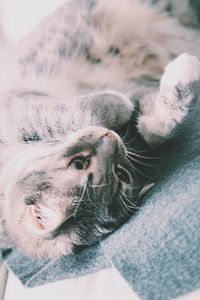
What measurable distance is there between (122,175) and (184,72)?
8.4 inches

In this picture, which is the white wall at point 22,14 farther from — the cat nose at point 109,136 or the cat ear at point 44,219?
the cat ear at point 44,219

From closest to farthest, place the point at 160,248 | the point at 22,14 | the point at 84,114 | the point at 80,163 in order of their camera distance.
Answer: the point at 160,248, the point at 80,163, the point at 84,114, the point at 22,14

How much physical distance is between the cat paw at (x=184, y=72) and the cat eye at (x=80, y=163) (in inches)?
8.0

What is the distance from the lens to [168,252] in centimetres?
72

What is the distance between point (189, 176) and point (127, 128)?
24 cm

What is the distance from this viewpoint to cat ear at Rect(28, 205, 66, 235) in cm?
82

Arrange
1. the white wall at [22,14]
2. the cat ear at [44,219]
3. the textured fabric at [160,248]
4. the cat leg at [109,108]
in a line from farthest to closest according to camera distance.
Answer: the white wall at [22,14], the cat leg at [109,108], the cat ear at [44,219], the textured fabric at [160,248]

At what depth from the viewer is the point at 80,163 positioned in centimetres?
85

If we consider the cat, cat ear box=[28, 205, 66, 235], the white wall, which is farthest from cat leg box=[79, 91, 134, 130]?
the white wall

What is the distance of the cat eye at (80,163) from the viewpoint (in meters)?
0.85

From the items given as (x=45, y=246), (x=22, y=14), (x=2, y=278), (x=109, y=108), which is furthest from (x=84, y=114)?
(x=22, y=14)

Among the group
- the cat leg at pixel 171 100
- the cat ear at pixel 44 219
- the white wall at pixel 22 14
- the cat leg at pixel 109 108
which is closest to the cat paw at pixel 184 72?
the cat leg at pixel 171 100

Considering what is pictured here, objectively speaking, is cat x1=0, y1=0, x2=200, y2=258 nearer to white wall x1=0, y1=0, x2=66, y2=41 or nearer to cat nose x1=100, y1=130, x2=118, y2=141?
cat nose x1=100, y1=130, x2=118, y2=141

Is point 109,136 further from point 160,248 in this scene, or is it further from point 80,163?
point 160,248
